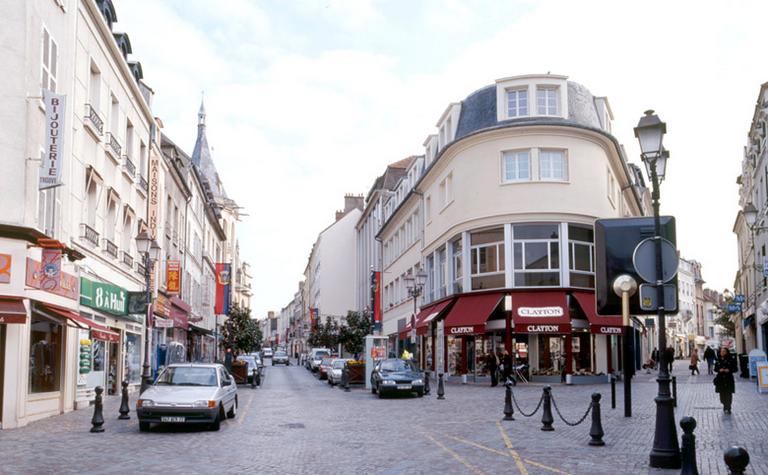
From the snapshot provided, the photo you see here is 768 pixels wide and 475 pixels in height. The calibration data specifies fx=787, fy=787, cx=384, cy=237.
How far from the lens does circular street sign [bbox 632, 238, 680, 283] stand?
36.5ft

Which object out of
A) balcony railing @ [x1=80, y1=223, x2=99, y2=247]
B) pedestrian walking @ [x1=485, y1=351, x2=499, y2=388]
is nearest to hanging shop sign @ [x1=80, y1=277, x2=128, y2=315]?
balcony railing @ [x1=80, y1=223, x2=99, y2=247]

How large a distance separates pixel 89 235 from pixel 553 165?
757 inches

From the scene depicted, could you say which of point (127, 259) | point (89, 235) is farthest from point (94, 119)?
point (127, 259)

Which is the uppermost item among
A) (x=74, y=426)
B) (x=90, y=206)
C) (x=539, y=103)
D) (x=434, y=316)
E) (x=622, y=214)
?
(x=539, y=103)

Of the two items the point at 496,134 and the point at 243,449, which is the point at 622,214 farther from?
the point at 243,449

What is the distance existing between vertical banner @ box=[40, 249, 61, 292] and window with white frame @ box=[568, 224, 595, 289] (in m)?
21.6

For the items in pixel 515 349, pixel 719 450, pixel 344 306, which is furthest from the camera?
pixel 344 306

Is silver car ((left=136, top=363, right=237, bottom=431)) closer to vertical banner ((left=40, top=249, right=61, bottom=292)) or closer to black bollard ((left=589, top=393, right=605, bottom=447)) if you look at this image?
vertical banner ((left=40, top=249, right=61, bottom=292))

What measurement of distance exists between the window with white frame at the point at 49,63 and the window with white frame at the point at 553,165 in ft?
67.4

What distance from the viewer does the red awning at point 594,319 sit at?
32.1 metres

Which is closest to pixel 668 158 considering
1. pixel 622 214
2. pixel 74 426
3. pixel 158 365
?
pixel 74 426

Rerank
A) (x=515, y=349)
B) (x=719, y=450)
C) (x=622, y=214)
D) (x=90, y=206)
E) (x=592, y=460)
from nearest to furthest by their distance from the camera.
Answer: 1. (x=592, y=460)
2. (x=719, y=450)
3. (x=90, y=206)
4. (x=515, y=349)
5. (x=622, y=214)

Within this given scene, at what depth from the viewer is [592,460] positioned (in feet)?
36.6

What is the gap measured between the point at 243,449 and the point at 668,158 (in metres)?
8.37
